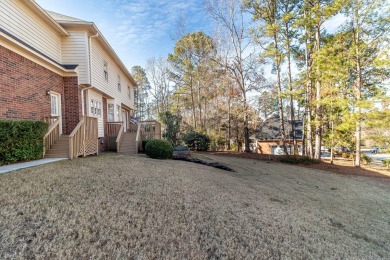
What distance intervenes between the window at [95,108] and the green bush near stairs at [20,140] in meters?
3.92

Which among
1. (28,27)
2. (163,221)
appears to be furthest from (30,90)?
(163,221)

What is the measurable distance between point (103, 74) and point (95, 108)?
1929 millimetres

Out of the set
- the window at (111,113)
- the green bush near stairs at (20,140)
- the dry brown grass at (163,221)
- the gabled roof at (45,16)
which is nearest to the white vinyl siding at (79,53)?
the gabled roof at (45,16)

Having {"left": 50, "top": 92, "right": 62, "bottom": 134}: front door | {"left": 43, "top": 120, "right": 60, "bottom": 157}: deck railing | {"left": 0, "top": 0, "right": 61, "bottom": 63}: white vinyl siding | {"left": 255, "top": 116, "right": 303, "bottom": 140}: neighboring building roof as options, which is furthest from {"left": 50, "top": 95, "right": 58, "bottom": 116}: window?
{"left": 255, "top": 116, "right": 303, "bottom": 140}: neighboring building roof

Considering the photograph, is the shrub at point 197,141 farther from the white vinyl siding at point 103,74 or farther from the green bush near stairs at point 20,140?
the green bush near stairs at point 20,140

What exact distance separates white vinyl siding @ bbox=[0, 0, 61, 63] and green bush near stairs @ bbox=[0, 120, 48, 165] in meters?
3.25

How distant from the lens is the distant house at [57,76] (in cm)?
591

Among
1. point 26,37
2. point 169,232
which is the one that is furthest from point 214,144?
point 169,232

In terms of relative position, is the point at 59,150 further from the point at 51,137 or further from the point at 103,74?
the point at 103,74

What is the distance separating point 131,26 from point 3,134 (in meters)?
10.2

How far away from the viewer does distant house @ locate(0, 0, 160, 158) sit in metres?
5.91

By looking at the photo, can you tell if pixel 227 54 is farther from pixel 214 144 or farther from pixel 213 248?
pixel 213 248

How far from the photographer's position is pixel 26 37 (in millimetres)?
6766

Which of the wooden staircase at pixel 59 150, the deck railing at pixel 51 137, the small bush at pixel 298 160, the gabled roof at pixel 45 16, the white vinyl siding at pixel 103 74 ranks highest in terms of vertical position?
the gabled roof at pixel 45 16
